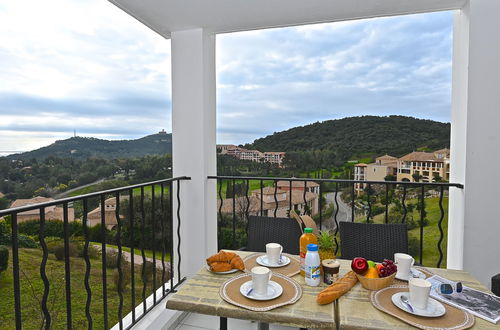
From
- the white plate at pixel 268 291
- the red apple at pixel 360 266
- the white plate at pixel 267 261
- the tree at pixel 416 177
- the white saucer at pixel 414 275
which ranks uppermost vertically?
the tree at pixel 416 177

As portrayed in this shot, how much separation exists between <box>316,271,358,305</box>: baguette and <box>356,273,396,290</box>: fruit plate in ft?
0.14

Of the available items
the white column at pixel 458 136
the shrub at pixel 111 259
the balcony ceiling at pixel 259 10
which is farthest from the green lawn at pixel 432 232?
the shrub at pixel 111 259

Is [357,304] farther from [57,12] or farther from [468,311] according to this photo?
[57,12]

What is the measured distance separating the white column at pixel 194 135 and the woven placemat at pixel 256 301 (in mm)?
1548

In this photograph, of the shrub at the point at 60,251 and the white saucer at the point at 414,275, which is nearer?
the white saucer at the point at 414,275

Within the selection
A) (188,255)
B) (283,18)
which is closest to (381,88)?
(283,18)

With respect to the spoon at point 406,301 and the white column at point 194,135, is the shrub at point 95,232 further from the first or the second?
the spoon at point 406,301

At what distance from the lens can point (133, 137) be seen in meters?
3.27

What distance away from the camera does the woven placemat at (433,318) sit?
856 mm

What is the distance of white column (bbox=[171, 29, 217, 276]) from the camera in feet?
8.63

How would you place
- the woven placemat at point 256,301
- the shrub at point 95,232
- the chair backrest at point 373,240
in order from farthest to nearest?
the shrub at point 95,232
the chair backrest at point 373,240
the woven placemat at point 256,301

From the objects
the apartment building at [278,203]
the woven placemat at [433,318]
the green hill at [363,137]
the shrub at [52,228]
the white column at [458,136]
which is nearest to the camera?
the woven placemat at [433,318]

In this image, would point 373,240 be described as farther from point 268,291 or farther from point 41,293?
point 41,293

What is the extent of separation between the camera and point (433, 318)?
2.95ft
